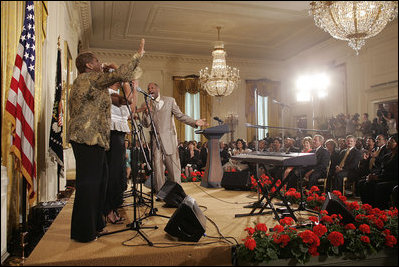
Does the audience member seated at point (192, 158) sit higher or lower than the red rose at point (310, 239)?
higher

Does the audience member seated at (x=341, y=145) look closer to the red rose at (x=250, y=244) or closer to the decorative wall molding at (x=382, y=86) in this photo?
the decorative wall molding at (x=382, y=86)

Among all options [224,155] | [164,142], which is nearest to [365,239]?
[164,142]

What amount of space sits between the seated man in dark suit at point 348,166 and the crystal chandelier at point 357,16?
1.48 metres

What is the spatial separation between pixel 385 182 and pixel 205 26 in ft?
18.9

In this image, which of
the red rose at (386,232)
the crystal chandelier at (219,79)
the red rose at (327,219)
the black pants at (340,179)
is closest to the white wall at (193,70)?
the crystal chandelier at (219,79)

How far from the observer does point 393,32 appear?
5809 mm

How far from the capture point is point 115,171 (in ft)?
8.42

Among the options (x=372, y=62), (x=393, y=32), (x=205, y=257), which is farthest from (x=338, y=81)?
(x=205, y=257)

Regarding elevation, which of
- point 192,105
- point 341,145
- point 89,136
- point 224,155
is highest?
A: point 192,105

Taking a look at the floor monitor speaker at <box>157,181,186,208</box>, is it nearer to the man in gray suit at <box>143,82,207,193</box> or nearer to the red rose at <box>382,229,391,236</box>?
the man in gray suit at <box>143,82,207,193</box>

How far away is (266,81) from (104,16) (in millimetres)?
6252

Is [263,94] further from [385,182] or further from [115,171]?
[115,171]

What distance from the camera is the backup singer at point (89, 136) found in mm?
2154

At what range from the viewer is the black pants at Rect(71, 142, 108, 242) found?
7.09 ft
